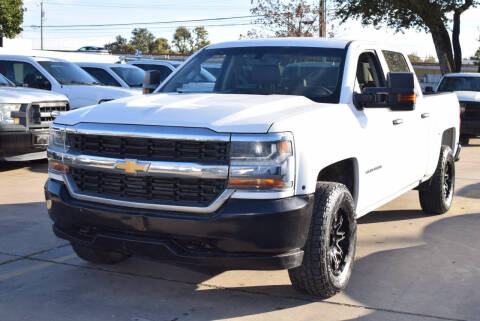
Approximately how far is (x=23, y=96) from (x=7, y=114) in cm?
47

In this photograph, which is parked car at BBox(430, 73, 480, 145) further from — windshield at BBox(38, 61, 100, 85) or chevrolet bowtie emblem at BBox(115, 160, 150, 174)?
chevrolet bowtie emblem at BBox(115, 160, 150, 174)

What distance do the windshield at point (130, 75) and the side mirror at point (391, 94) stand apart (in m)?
11.4

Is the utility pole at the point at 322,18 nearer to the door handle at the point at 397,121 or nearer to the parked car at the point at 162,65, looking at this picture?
the parked car at the point at 162,65

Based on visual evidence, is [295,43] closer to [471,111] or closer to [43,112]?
[43,112]

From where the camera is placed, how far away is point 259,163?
4.19 metres

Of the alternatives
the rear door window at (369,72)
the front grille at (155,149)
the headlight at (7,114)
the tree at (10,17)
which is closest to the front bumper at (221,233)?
the front grille at (155,149)

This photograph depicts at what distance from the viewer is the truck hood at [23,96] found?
1041 cm

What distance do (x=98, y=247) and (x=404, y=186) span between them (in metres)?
3.12

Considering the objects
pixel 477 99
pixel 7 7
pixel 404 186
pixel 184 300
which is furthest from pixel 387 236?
pixel 7 7

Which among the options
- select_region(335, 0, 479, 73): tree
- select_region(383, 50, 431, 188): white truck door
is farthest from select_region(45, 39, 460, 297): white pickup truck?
select_region(335, 0, 479, 73): tree

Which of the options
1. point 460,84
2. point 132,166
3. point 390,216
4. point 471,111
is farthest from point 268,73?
point 460,84

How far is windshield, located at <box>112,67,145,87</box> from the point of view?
16.2 metres

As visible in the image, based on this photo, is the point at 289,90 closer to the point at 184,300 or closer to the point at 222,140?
the point at 222,140

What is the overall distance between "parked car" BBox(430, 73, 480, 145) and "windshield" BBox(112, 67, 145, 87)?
25.1 ft
